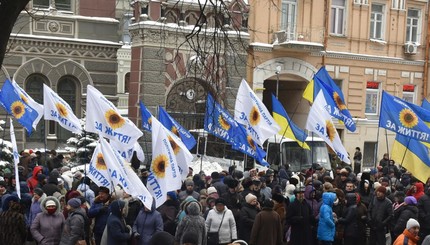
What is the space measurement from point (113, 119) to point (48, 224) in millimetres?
3331

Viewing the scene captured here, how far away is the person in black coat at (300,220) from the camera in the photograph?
12.4 metres

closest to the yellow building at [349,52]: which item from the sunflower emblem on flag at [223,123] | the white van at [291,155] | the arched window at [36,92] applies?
the white van at [291,155]

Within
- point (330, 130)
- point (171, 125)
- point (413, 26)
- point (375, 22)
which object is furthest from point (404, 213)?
point (413, 26)

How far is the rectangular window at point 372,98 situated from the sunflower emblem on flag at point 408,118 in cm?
1658

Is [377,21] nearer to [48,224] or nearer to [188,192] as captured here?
[188,192]

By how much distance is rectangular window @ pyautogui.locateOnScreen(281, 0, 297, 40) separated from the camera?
28562 mm

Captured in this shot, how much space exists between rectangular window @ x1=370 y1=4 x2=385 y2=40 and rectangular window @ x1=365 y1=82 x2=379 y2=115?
1.91 metres

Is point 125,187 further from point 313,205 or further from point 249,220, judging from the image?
point 313,205

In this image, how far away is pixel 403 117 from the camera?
47.5 feet

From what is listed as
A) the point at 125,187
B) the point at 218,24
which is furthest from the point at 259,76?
the point at 218,24

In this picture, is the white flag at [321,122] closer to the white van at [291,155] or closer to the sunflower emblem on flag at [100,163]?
the sunflower emblem on flag at [100,163]

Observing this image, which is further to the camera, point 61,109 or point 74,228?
point 61,109

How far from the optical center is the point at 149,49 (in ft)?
84.8

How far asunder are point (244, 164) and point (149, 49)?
6.26 metres
